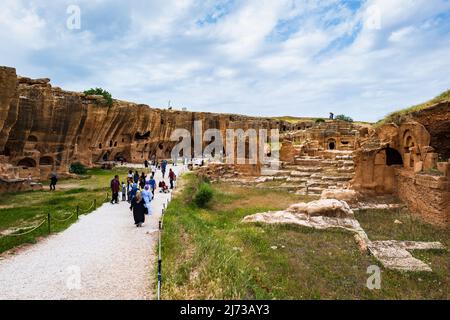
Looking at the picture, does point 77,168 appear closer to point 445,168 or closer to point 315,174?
point 315,174

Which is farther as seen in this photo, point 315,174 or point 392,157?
point 315,174

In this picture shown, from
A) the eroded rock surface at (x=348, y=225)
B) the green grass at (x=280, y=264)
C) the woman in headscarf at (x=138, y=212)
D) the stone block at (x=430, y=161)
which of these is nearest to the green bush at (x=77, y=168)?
the green grass at (x=280, y=264)

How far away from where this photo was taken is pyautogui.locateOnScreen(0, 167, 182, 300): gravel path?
5969mm

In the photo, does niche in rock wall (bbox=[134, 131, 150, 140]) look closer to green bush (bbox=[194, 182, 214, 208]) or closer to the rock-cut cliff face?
the rock-cut cliff face

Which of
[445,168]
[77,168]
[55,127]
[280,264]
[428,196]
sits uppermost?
[55,127]

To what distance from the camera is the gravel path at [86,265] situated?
597 centimetres

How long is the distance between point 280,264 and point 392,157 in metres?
14.0

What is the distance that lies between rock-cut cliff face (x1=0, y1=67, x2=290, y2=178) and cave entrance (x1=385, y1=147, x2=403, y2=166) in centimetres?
1355

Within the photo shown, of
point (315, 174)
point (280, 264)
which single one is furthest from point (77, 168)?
point (280, 264)

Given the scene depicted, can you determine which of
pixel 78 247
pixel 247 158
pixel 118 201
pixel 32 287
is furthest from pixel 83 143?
pixel 32 287

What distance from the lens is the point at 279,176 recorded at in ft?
87.2

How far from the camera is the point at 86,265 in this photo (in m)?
7.29
